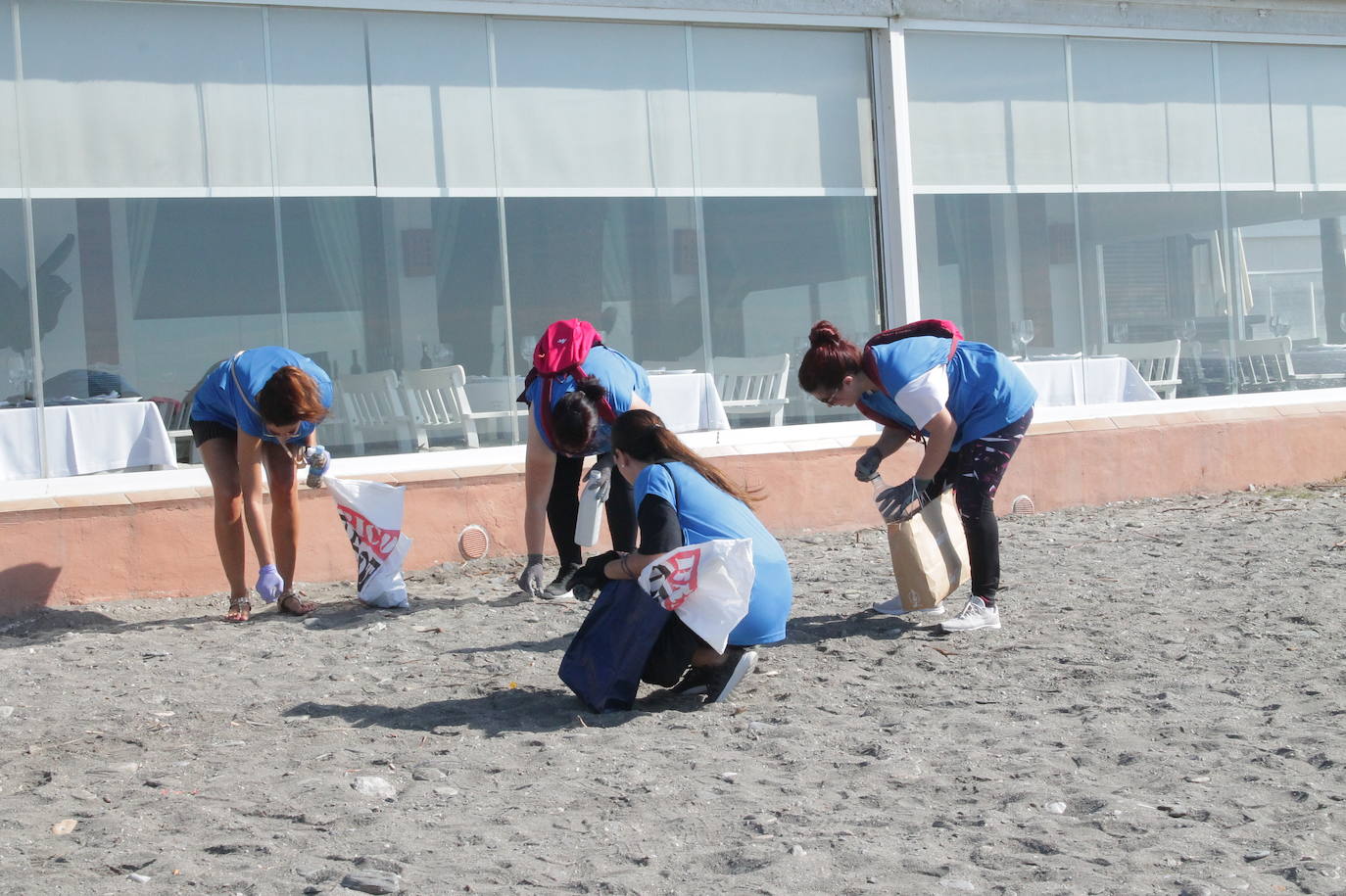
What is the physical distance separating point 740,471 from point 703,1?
2.88 meters

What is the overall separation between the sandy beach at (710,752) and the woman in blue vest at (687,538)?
15 cm

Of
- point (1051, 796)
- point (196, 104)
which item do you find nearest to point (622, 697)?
point (1051, 796)

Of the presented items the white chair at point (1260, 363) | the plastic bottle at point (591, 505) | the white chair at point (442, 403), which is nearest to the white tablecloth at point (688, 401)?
the white chair at point (442, 403)

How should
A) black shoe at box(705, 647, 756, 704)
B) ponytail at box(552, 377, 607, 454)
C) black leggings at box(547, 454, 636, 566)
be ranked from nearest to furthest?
black shoe at box(705, 647, 756, 704), ponytail at box(552, 377, 607, 454), black leggings at box(547, 454, 636, 566)

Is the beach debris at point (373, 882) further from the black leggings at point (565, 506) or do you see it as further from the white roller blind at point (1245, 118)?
the white roller blind at point (1245, 118)

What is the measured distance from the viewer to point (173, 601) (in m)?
6.83

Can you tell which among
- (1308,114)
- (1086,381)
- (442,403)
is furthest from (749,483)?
(1308,114)

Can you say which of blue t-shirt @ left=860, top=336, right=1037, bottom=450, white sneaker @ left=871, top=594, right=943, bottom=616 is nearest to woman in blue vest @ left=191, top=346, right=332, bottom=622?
blue t-shirt @ left=860, top=336, right=1037, bottom=450

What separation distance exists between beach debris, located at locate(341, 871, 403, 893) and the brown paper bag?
2920mm

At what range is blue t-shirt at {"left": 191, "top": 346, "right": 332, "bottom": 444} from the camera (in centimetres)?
594

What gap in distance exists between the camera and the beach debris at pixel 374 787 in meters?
3.75

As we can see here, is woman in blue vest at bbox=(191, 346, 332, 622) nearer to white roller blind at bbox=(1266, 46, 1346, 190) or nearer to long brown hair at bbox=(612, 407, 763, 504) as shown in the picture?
long brown hair at bbox=(612, 407, 763, 504)

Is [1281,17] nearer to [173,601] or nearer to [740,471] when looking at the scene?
[740,471]

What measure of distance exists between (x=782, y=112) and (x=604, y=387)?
3512 millimetres
